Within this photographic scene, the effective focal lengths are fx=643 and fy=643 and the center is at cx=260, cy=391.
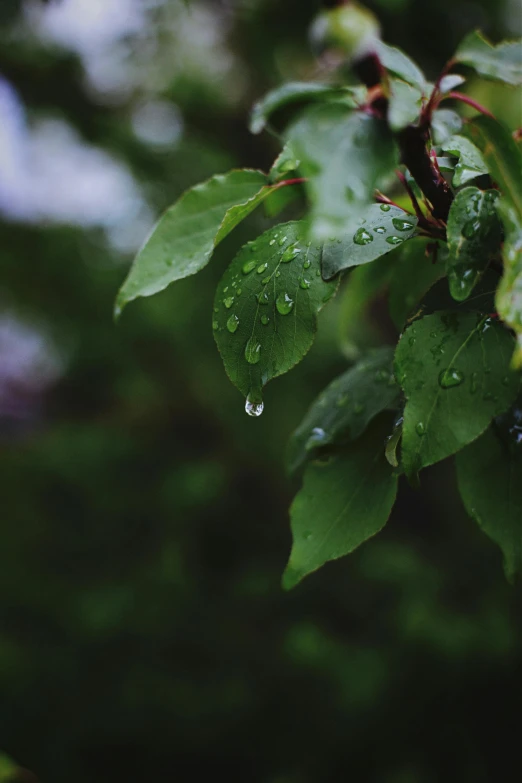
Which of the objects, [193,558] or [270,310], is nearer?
[270,310]

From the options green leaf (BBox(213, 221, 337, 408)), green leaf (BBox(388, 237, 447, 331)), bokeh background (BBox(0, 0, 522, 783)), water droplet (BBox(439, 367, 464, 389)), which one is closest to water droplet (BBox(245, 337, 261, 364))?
green leaf (BBox(213, 221, 337, 408))

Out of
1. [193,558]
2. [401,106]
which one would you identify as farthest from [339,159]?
[193,558]

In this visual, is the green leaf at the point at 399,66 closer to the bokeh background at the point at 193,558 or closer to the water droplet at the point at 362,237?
the water droplet at the point at 362,237

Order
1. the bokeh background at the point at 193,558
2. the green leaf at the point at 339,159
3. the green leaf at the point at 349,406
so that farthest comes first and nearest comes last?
the bokeh background at the point at 193,558
the green leaf at the point at 349,406
the green leaf at the point at 339,159

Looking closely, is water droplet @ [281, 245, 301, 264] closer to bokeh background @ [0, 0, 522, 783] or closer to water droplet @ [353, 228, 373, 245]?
water droplet @ [353, 228, 373, 245]

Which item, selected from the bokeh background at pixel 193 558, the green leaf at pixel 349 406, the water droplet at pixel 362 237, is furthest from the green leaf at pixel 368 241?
the bokeh background at pixel 193 558

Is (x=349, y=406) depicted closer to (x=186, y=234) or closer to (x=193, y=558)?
(x=186, y=234)

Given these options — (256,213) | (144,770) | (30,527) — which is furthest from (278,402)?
(144,770)

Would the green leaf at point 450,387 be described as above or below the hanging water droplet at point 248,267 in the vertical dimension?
below
